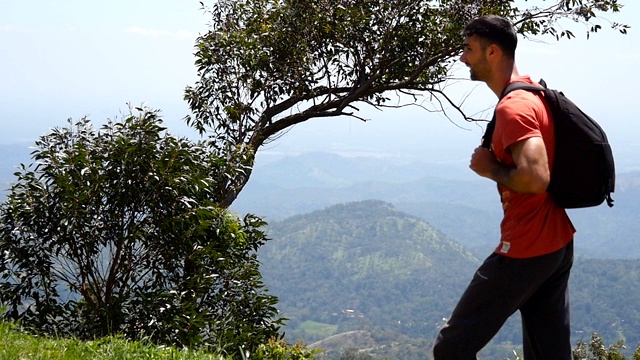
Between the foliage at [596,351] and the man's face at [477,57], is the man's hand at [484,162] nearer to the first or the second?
the man's face at [477,57]

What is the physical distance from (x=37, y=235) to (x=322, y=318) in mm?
177157

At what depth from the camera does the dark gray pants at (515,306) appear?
2717mm

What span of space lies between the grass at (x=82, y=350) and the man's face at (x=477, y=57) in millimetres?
1924

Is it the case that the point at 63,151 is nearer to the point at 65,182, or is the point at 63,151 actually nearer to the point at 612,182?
the point at 65,182

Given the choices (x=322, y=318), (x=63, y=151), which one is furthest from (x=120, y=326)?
(x=322, y=318)

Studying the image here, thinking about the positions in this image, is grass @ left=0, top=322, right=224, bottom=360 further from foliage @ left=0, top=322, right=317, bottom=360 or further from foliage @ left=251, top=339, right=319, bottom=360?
foliage @ left=251, top=339, right=319, bottom=360

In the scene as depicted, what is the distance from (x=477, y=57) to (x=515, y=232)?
0.68 metres

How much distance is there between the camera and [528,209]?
8.76ft

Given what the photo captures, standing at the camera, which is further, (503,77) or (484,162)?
(503,77)

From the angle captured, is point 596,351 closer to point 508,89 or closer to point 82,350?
point 82,350

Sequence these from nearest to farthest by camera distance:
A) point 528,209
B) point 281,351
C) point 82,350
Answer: point 528,209 → point 82,350 → point 281,351

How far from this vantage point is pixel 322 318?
17938 cm

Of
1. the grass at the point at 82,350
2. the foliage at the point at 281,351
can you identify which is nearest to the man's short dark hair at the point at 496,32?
the grass at the point at 82,350

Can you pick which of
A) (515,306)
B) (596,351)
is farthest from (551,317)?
(596,351)
